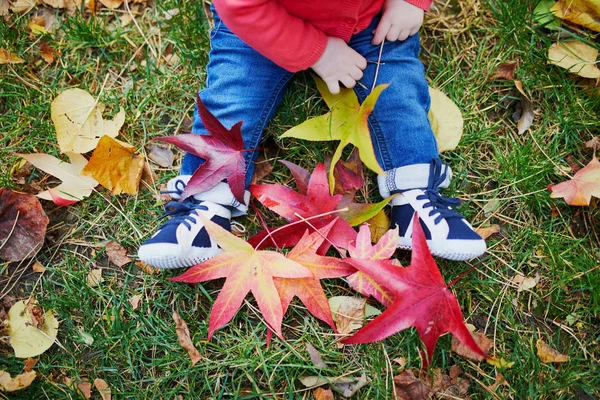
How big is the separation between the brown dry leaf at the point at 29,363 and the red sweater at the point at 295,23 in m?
1.09

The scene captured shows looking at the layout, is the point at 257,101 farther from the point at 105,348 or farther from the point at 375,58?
the point at 105,348

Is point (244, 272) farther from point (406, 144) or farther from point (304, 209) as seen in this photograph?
point (406, 144)

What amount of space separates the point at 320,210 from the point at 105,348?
0.75 meters

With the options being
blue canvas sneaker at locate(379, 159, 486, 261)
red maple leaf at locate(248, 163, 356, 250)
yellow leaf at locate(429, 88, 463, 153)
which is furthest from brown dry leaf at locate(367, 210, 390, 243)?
yellow leaf at locate(429, 88, 463, 153)

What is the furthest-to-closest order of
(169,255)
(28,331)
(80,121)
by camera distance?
(80,121)
(28,331)
(169,255)

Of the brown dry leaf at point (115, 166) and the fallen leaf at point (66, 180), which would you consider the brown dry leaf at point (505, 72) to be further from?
the fallen leaf at point (66, 180)

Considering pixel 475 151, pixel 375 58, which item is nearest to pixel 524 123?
pixel 475 151

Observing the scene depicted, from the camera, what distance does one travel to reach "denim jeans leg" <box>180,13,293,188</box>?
133 cm

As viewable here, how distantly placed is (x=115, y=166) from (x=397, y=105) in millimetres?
871

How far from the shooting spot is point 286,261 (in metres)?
1.15

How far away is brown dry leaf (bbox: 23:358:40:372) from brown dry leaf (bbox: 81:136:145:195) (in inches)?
20.8

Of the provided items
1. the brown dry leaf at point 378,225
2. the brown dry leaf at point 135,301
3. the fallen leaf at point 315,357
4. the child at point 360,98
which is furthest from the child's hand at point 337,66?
the brown dry leaf at point 135,301

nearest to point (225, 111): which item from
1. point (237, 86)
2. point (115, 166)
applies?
point (237, 86)

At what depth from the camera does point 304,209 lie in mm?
1255
